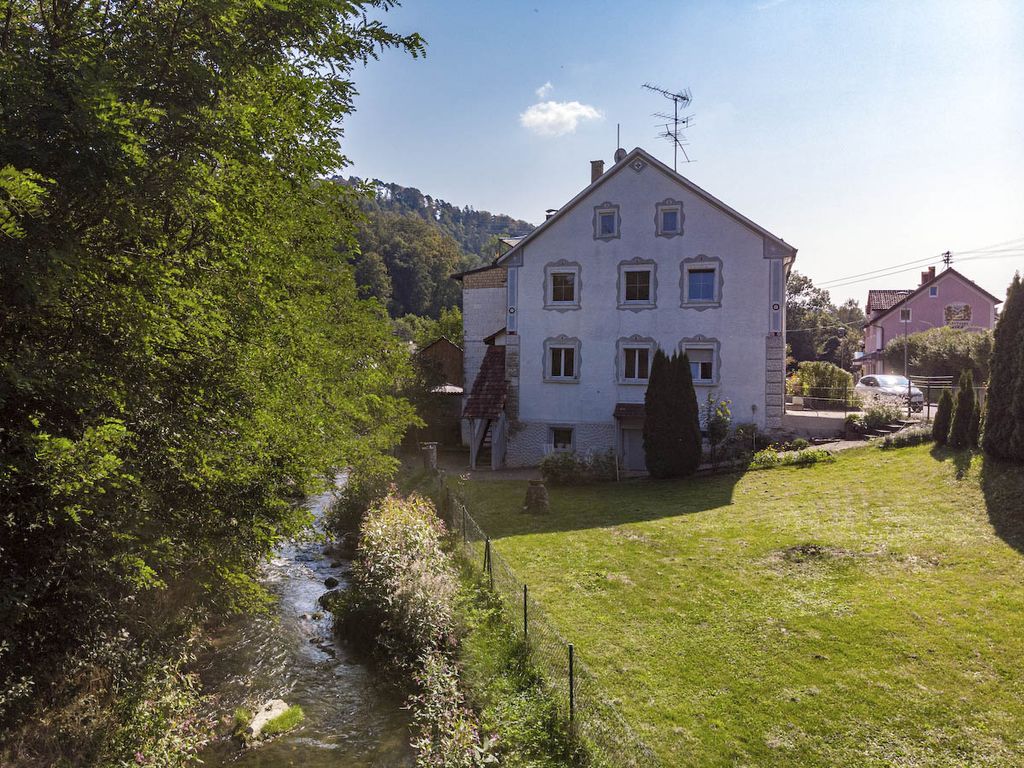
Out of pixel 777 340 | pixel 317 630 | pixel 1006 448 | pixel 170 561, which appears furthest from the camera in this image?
pixel 777 340

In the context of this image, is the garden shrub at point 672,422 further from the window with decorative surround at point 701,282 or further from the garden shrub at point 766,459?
the window with decorative surround at point 701,282

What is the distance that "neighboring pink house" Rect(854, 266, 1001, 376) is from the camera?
170 feet

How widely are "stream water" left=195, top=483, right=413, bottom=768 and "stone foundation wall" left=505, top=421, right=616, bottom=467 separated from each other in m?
13.2

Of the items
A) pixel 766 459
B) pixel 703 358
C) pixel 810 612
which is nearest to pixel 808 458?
pixel 766 459

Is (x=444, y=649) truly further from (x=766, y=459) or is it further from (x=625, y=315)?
(x=625, y=315)

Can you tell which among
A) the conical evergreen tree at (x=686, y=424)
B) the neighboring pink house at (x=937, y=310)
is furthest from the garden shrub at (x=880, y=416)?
the neighboring pink house at (x=937, y=310)

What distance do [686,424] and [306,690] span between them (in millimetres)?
16145

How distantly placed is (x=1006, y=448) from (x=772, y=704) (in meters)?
12.1

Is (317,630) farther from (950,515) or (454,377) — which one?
(454,377)

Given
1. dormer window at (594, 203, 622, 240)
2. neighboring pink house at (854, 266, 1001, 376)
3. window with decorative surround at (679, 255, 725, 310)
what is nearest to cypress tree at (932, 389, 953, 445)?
window with decorative surround at (679, 255, 725, 310)

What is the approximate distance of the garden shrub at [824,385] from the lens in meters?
34.1

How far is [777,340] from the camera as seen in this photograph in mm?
23250

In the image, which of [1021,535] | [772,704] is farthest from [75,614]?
[1021,535]

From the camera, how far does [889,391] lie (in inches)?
1300
